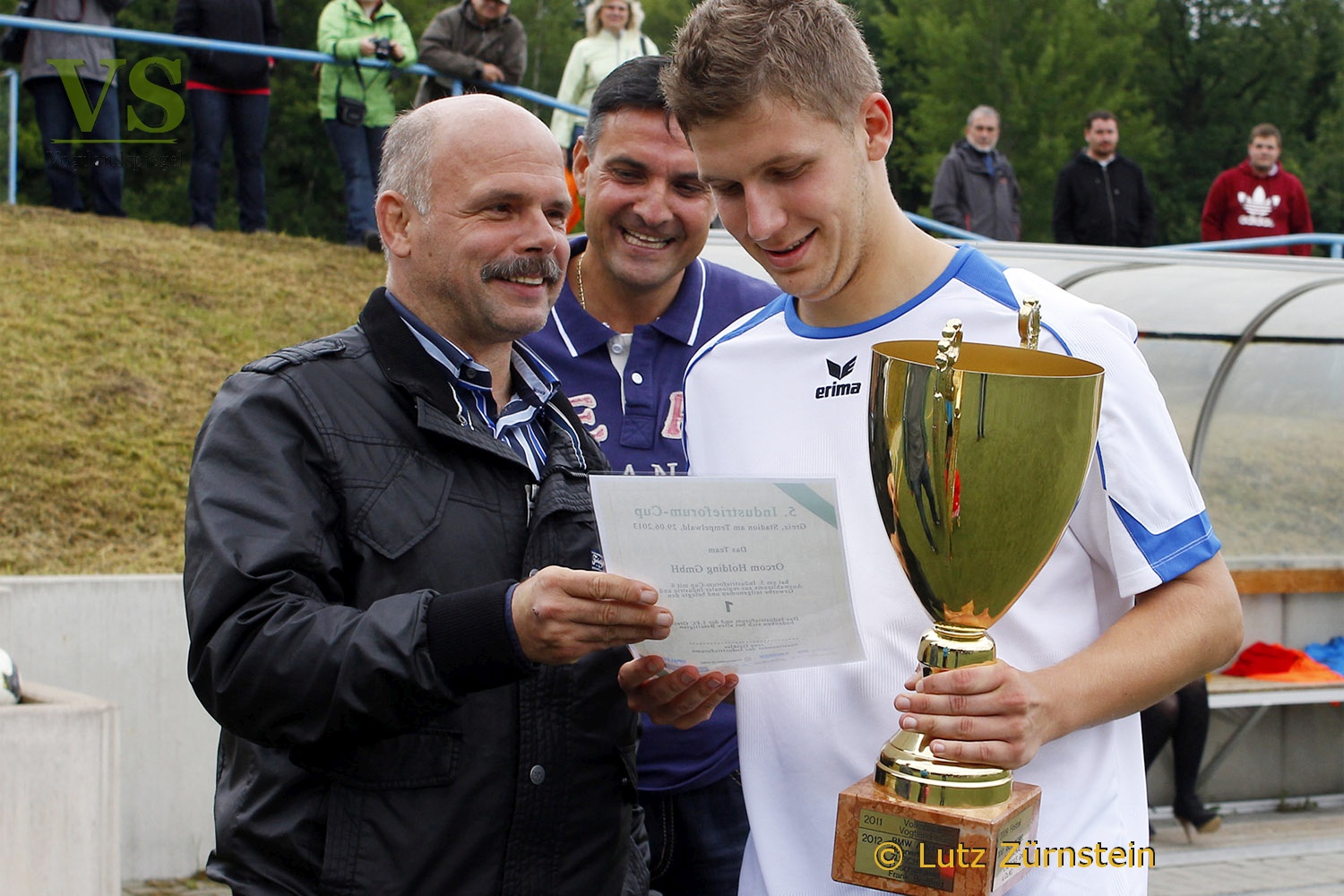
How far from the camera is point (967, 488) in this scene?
1.59 m

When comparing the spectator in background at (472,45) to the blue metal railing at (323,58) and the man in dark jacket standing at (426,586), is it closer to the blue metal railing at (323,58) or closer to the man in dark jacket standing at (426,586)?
the blue metal railing at (323,58)

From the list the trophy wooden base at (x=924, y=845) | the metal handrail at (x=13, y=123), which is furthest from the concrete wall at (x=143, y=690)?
the metal handrail at (x=13, y=123)

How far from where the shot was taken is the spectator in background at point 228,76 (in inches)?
394

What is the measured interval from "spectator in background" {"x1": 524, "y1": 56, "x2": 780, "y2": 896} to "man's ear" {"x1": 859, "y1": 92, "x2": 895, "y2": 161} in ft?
2.79

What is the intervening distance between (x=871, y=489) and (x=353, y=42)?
9276 mm

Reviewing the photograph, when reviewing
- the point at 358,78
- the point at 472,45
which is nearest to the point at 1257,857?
the point at 472,45

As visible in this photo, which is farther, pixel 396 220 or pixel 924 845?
pixel 396 220

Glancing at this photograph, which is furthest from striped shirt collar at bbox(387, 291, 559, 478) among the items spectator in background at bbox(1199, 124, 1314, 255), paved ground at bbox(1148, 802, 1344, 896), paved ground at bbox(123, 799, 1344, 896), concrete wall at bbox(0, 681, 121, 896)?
spectator in background at bbox(1199, 124, 1314, 255)

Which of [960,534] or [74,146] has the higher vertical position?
[74,146]

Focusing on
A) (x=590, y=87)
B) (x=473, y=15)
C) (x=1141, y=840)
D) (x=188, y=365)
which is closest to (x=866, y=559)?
(x=1141, y=840)

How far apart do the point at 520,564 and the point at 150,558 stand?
16.3ft

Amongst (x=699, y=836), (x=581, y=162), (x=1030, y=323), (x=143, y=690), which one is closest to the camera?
(x=1030, y=323)

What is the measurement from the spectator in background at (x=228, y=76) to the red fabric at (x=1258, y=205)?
7635mm

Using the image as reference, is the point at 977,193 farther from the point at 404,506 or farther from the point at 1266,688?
the point at 404,506
